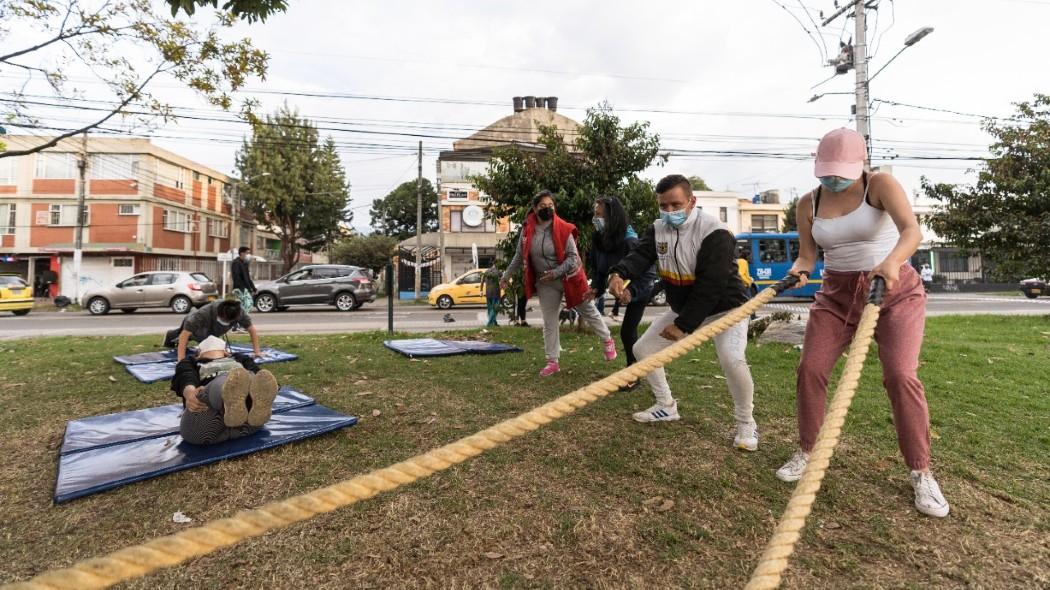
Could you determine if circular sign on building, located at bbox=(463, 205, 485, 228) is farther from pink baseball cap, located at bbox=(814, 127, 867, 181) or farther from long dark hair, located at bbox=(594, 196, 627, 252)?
pink baseball cap, located at bbox=(814, 127, 867, 181)

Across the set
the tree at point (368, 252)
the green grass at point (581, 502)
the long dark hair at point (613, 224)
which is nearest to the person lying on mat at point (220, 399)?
the green grass at point (581, 502)

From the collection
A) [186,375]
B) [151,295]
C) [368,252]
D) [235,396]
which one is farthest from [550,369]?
[368,252]

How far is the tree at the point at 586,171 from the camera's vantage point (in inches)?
314

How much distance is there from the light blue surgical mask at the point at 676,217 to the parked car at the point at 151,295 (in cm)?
1813

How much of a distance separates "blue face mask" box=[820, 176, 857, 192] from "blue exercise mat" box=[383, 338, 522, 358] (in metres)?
4.78

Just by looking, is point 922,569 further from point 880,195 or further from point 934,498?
point 880,195

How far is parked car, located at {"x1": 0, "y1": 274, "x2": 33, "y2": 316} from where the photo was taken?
55.4 feet

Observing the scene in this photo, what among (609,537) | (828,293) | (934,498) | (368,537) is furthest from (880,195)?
(368,537)

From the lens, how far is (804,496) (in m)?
1.24

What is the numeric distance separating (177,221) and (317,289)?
19.6 metres

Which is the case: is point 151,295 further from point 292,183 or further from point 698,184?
point 698,184

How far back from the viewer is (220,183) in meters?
37.6

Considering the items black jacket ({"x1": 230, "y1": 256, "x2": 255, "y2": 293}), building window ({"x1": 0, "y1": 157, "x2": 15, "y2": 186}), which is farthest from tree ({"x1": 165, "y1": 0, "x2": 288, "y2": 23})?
building window ({"x1": 0, "y1": 157, "x2": 15, "y2": 186})

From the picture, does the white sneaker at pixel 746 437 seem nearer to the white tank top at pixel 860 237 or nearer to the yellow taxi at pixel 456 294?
the white tank top at pixel 860 237
